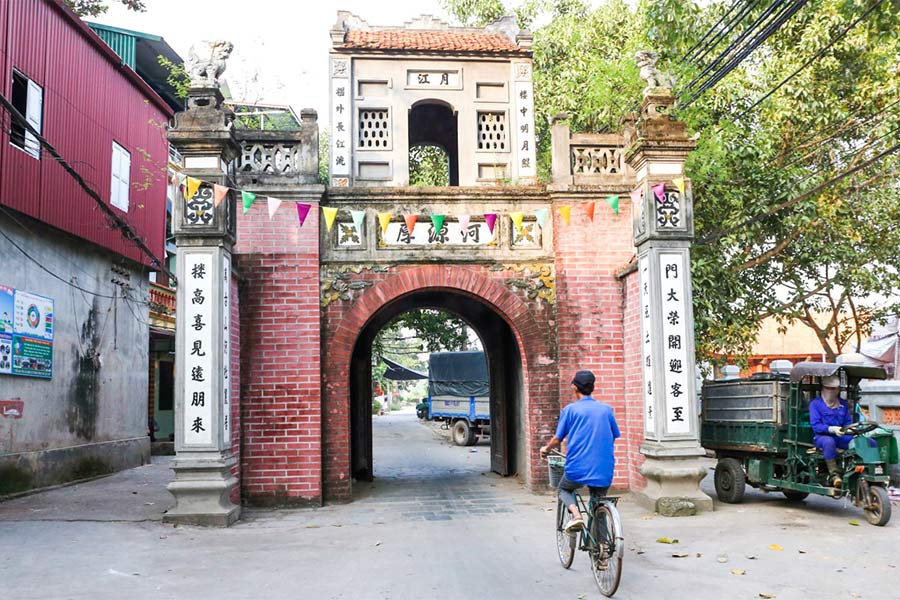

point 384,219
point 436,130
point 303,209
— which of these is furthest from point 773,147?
point 303,209

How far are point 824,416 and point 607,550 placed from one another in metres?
3.94

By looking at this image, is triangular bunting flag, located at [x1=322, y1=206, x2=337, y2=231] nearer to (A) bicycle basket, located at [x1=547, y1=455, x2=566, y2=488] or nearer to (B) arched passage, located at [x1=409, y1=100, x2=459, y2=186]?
A: (B) arched passage, located at [x1=409, y1=100, x2=459, y2=186]

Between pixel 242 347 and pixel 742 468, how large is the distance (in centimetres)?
631

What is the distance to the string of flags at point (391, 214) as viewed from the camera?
8391 mm

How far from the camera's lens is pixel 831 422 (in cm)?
784

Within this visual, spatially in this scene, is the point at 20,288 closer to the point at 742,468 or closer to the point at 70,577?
the point at 70,577

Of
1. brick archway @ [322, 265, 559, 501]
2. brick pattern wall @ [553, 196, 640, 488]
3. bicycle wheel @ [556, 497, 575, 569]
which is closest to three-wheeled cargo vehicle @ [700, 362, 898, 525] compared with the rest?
brick pattern wall @ [553, 196, 640, 488]

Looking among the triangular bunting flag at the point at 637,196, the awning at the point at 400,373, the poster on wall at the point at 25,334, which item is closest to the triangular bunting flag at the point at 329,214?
the triangular bunting flag at the point at 637,196

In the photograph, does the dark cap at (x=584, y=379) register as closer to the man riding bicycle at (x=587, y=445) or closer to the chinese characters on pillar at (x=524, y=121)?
the man riding bicycle at (x=587, y=445)

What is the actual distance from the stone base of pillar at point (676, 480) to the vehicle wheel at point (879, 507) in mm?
1559

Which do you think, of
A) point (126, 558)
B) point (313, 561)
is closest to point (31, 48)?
point (126, 558)

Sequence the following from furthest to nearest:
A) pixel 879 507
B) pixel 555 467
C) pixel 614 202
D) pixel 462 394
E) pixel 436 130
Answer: pixel 462 394, pixel 436 130, pixel 614 202, pixel 555 467, pixel 879 507

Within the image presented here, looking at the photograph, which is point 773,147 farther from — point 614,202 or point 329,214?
point 329,214

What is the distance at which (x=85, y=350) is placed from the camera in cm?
1294
